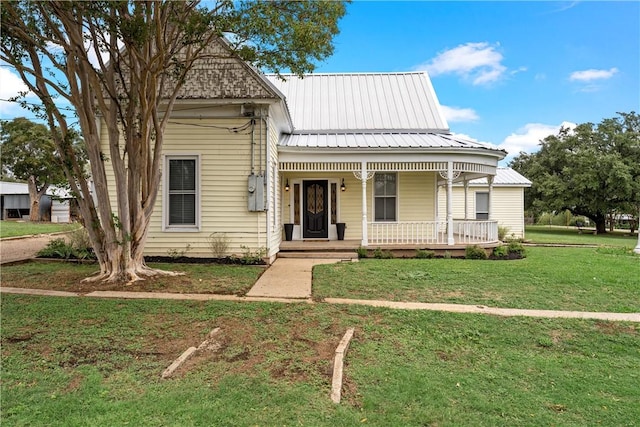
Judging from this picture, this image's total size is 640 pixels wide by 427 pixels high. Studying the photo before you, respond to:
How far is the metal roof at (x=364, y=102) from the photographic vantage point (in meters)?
14.0

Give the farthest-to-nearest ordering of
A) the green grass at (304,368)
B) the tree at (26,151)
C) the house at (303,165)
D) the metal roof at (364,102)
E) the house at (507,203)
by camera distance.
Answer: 1. the tree at (26,151)
2. the house at (507,203)
3. the metal roof at (364,102)
4. the house at (303,165)
5. the green grass at (304,368)

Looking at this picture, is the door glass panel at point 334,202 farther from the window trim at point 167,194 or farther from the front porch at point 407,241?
the window trim at point 167,194

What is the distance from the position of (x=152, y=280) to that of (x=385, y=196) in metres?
8.34

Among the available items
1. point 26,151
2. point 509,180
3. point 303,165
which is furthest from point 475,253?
point 26,151

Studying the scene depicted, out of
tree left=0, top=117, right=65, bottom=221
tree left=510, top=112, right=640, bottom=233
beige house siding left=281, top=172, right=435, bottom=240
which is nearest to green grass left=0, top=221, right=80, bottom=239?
tree left=0, top=117, right=65, bottom=221

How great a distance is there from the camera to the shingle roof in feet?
36.9

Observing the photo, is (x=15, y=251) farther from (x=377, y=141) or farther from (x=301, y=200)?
(x=377, y=141)

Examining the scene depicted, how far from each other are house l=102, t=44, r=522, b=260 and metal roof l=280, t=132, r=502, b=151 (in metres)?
0.04

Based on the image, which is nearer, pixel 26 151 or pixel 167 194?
pixel 167 194

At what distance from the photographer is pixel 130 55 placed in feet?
21.3

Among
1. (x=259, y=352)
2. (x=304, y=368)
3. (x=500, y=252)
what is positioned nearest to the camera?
(x=304, y=368)

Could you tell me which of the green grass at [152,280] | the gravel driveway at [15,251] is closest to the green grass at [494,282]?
the green grass at [152,280]

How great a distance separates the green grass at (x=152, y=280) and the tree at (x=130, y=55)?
54cm

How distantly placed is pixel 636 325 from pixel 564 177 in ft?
96.9
